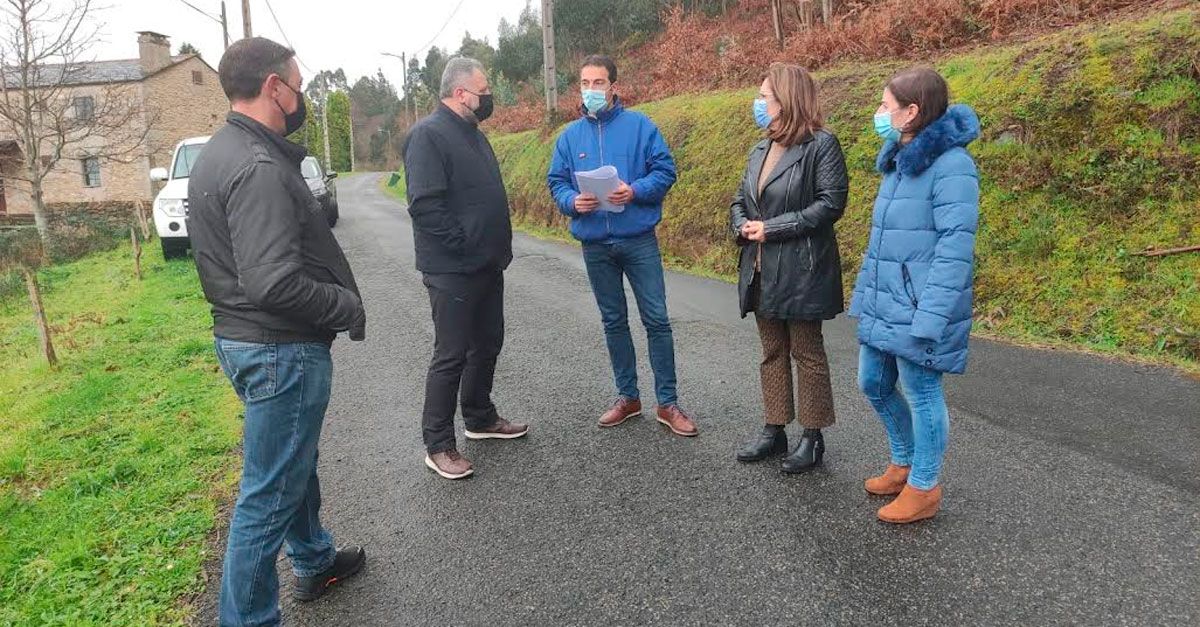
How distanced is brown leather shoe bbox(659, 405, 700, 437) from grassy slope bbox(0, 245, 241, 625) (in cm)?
240

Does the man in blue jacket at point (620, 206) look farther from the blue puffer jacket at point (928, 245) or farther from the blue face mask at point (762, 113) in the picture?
the blue puffer jacket at point (928, 245)

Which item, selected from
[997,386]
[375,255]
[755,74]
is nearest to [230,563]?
[997,386]

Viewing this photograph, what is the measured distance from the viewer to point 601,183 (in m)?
3.90

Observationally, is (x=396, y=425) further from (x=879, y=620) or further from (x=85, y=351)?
(x=85, y=351)

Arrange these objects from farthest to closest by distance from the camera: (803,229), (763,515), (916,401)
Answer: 1. (803,229)
2. (763,515)
3. (916,401)

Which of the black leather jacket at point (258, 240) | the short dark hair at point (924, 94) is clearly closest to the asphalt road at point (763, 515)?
the black leather jacket at point (258, 240)

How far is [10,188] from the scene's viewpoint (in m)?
34.8

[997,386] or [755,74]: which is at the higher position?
[755,74]

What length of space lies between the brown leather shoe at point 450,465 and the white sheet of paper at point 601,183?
157 cm

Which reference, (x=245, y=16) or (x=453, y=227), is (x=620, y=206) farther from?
(x=245, y=16)

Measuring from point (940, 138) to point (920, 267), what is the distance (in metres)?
0.50

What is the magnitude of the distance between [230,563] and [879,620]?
7.13 feet

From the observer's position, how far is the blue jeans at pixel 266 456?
7.54 ft

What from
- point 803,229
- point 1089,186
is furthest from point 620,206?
point 1089,186
